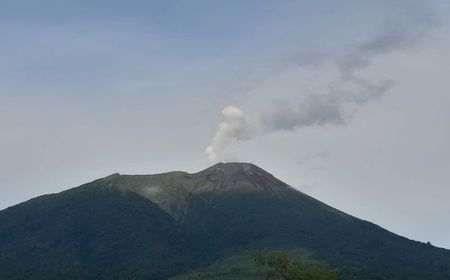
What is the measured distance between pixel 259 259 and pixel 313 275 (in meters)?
12.1

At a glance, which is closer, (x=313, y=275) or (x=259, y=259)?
(x=313, y=275)

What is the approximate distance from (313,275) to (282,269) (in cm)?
865

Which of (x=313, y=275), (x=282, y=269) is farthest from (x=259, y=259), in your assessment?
(x=313, y=275)

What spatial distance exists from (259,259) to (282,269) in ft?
14.0

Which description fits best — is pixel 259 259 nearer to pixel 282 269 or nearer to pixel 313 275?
pixel 282 269

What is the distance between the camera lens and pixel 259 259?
385ft

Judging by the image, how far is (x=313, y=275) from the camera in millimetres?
108438

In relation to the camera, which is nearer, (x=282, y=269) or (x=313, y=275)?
(x=313, y=275)

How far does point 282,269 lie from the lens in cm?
11600
